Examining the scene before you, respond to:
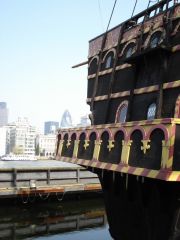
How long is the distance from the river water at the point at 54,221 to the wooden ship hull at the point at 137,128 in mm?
5201

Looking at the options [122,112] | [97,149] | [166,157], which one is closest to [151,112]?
[122,112]

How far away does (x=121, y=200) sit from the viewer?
1152 cm

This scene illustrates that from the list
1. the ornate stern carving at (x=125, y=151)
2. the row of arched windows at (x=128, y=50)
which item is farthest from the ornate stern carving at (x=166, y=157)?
the row of arched windows at (x=128, y=50)

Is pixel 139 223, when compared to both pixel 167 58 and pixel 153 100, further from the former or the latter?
pixel 167 58

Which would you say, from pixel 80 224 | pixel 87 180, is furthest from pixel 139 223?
pixel 87 180

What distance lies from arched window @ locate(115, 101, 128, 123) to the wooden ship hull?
34 mm

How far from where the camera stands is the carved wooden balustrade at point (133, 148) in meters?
7.66

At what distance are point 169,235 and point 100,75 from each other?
6.70 meters

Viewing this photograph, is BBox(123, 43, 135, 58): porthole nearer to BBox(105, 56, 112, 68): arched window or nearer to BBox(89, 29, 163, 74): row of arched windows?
BBox(89, 29, 163, 74): row of arched windows

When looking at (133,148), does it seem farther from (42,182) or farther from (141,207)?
(42,182)

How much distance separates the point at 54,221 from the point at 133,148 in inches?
439

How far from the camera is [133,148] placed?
8906mm

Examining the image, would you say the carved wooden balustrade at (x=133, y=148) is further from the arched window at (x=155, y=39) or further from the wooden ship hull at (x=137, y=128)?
the arched window at (x=155, y=39)

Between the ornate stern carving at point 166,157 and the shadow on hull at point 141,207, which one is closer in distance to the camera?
the ornate stern carving at point 166,157
